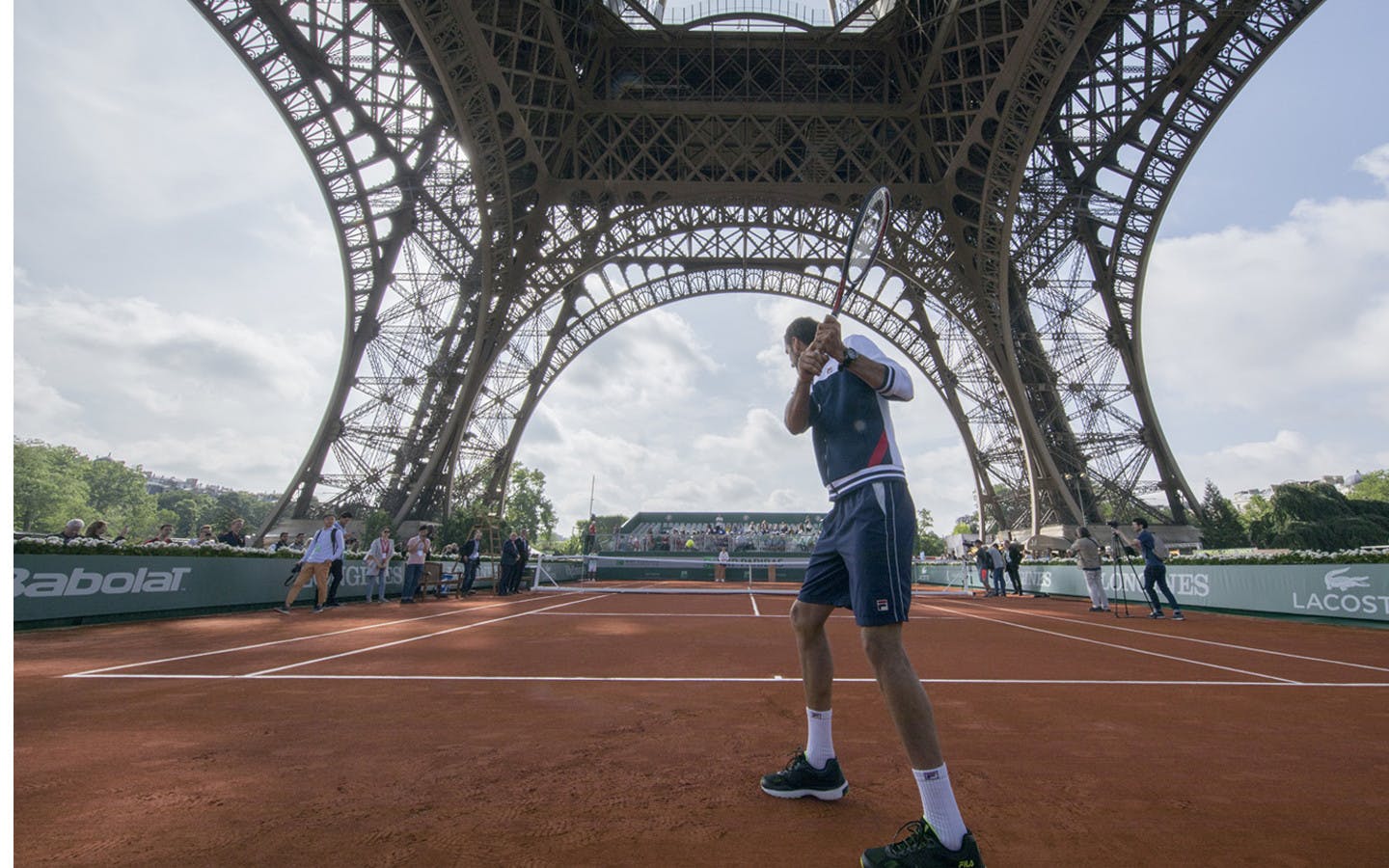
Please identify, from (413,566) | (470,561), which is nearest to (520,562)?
(470,561)

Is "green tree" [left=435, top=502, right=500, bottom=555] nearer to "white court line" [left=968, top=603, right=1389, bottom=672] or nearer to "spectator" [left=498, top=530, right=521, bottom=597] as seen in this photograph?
"spectator" [left=498, top=530, right=521, bottom=597]

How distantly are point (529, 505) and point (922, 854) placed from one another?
225 feet

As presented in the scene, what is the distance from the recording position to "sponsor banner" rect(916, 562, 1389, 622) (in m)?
→ 10.1

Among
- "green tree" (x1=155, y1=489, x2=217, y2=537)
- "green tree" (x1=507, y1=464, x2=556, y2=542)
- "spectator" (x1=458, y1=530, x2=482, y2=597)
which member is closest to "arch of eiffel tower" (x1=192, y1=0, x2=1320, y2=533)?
"spectator" (x1=458, y1=530, x2=482, y2=597)

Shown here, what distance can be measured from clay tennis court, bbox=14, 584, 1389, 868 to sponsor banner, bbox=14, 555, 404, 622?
321cm

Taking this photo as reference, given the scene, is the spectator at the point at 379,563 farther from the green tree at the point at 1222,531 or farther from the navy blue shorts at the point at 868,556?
the green tree at the point at 1222,531

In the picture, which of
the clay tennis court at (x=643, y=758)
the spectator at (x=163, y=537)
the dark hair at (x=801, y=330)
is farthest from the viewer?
the spectator at (x=163, y=537)

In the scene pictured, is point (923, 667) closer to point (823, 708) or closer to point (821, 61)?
point (823, 708)

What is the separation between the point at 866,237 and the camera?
12.1 feet

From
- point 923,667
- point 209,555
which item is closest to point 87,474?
point 209,555

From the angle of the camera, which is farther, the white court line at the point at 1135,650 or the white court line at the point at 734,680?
the white court line at the point at 1135,650

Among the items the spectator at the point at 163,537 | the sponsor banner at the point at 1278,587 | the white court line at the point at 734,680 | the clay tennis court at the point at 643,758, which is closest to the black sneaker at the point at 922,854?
the clay tennis court at the point at 643,758

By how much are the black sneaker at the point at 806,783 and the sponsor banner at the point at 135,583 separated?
32.7 feet

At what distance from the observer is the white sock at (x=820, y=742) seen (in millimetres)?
2439
